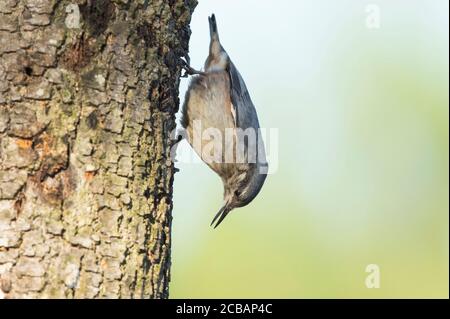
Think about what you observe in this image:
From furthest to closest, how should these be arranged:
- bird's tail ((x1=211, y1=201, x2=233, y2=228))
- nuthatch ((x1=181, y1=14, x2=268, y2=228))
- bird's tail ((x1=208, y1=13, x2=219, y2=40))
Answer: bird's tail ((x1=211, y1=201, x2=233, y2=228)) → bird's tail ((x1=208, y1=13, x2=219, y2=40)) → nuthatch ((x1=181, y1=14, x2=268, y2=228))

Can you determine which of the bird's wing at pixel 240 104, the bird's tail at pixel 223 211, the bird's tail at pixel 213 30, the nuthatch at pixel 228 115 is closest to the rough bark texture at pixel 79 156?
the nuthatch at pixel 228 115

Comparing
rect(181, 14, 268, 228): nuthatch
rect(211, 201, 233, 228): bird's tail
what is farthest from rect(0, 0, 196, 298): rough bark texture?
rect(211, 201, 233, 228): bird's tail

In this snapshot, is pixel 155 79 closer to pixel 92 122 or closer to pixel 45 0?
pixel 92 122

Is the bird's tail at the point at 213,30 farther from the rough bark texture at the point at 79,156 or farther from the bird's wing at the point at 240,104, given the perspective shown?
the rough bark texture at the point at 79,156

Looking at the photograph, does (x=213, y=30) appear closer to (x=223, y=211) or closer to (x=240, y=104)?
(x=240, y=104)

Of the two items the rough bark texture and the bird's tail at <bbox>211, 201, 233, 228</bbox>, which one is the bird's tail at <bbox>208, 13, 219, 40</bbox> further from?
the rough bark texture

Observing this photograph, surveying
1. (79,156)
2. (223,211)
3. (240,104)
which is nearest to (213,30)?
(240,104)
